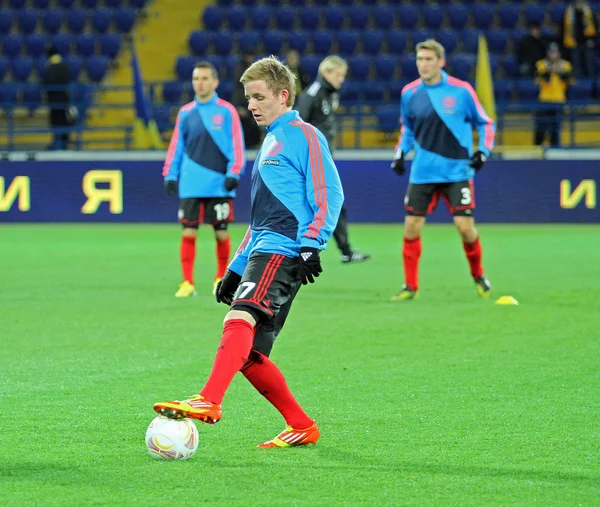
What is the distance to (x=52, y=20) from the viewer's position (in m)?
26.1

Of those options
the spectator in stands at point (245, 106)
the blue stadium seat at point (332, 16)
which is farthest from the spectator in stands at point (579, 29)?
the spectator in stands at point (245, 106)

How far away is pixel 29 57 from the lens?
82.7ft

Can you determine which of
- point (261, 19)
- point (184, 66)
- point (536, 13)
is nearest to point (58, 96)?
point (184, 66)

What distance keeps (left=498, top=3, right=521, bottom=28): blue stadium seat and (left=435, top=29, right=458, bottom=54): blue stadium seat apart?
120cm

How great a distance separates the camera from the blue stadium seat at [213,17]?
25.4 m

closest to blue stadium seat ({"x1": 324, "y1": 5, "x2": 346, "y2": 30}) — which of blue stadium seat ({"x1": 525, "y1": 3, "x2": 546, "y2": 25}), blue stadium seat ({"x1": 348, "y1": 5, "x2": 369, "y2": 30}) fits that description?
blue stadium seat ({"x1": 348, "y1": 5, "x2": 369, "y2": 30})

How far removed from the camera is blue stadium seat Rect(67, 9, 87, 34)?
2603 centimetres

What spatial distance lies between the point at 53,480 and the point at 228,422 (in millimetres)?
1281

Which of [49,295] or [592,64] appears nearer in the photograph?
[49,295]

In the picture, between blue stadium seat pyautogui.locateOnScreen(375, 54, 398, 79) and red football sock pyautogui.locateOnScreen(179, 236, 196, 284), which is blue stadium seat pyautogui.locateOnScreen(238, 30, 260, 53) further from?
red football sock pyautogui.locateOnScreen(179, 236, 196, 284)

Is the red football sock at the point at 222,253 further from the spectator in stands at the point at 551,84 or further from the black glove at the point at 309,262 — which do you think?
the spectator in stands at the point at 551,84

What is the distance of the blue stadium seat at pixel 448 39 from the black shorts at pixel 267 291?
1878 cm

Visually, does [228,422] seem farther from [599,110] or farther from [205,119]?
[599,110]

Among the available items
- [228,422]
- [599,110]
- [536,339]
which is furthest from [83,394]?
[599,110]
